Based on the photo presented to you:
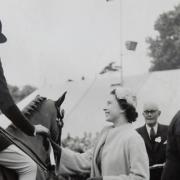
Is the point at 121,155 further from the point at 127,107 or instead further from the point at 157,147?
the point at 157,147

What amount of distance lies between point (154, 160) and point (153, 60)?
2806cm

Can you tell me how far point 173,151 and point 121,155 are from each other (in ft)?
1.48

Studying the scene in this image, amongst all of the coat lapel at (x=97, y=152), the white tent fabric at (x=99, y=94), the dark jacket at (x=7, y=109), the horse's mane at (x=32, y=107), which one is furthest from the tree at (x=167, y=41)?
the dark jacket at (x=7, y=109)

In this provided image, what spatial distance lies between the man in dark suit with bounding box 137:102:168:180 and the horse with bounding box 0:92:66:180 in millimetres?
2093

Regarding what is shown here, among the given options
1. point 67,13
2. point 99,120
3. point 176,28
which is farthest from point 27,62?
point 176,28

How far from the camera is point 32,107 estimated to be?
16.6 ft

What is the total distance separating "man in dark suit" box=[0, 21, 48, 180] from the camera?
415cm

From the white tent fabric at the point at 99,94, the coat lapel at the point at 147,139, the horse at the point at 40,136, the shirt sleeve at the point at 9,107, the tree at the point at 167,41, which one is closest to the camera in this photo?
the shirt sleeve at the point at 9,107

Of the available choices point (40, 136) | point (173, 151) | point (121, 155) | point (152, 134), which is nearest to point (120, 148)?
point (121, 155)

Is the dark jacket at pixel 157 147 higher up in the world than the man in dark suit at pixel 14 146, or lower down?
lower down

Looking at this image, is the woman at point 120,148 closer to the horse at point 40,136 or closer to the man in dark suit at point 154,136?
the horse at point 40,136

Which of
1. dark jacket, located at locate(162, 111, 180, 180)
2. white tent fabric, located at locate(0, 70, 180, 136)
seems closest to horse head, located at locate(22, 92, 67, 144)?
dark jacket, located at locate(162, 111, 180, 180)

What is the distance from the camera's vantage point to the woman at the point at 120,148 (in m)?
4.34

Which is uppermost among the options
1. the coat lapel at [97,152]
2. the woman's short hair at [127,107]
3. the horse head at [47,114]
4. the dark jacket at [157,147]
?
the woman's short hair at [127,107]
